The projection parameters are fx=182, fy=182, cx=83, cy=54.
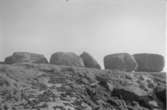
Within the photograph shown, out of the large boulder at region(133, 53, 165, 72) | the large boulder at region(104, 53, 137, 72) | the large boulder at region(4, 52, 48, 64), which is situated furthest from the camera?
the large boulder at region(133, 53, 165, 72)

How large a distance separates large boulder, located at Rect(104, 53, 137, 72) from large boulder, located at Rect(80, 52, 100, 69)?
0.42 metres

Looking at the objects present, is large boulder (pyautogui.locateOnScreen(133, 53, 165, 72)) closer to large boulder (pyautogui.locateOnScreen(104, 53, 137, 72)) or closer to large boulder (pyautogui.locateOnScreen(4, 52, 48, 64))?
large boulder (pyautogui.locateOnScreen(104, 53, 137, 72))

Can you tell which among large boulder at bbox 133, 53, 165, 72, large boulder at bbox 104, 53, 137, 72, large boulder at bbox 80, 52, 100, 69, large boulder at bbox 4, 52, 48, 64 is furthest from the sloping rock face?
large boulder at bbox 133, 53, 165, 72

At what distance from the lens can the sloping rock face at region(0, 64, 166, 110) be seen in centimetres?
288

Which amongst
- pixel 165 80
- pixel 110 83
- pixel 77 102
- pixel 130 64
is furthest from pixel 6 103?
pixel 130 64

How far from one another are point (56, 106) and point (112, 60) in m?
3.50

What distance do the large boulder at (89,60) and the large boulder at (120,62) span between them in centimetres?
42

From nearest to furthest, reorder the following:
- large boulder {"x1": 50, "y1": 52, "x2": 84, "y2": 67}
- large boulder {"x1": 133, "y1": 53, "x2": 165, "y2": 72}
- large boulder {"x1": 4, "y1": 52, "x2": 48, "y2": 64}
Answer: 1. large boulder {"x1": 4, "y1": 52, "x2": 48, "y2": 64}
2. large boulder {"x1": 50, "y1": 52, "x2": 84, "y2": 67}
3. large boulder {"x1": 133, "y1": 53, "x2": 165, "y2": 72}

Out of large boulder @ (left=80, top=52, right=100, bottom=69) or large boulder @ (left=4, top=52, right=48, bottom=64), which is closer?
large boulder @ (left=4, top=52, right=48, bottom=64)

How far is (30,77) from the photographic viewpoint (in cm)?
357

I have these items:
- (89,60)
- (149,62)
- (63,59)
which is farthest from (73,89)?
(149,62)

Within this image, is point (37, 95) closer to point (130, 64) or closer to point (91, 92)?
point (91, 92)

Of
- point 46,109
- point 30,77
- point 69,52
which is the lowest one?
point 46,109

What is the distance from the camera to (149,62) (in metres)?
6.40
